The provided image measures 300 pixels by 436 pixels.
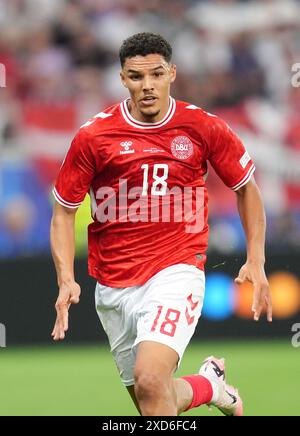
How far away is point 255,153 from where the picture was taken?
12.1 meters

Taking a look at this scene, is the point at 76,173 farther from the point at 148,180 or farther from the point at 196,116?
the point at 196,116

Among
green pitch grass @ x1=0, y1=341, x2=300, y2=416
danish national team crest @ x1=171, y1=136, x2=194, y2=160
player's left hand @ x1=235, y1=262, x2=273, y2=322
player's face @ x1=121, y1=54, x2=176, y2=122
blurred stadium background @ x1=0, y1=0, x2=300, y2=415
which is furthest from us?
blurred stadium background @ x1=0, y1=0, x2=300, y2=415

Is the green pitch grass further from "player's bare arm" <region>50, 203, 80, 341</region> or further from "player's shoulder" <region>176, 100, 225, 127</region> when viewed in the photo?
"player's shoulder" <region>176, 100, 225, 127</region>

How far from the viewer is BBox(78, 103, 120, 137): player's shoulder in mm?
6422

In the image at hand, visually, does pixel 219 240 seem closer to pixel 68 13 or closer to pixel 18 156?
pixel 18 156

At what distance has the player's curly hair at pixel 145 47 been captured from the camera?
20.8 feet

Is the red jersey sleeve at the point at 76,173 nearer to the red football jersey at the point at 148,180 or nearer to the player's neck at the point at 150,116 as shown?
the red football jersey at the point at 148,180

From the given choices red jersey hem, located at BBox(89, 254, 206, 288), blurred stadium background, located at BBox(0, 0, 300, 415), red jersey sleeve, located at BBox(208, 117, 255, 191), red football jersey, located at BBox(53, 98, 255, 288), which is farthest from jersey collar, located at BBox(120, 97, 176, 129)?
blurred stadium background, located at BBox(0, 0, 300, 415)

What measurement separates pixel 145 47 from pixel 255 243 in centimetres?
130

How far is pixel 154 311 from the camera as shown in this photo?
6.14m

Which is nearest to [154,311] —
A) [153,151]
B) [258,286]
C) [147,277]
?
[147,277]

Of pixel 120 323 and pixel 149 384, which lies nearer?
pixel 149 384

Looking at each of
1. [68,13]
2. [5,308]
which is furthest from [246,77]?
[5,308]

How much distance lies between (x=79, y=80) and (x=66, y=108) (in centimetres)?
76
